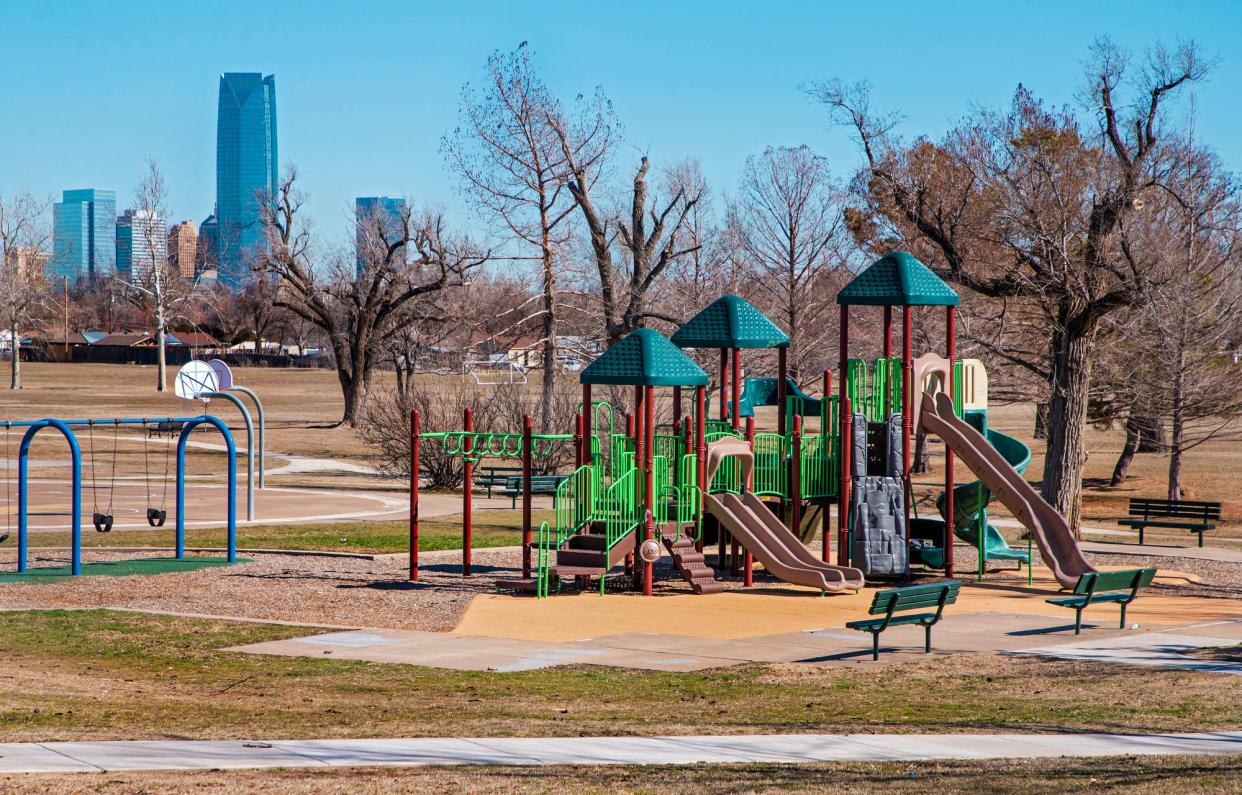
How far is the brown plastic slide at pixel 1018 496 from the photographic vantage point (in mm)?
20016

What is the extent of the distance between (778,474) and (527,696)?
10.3 meters

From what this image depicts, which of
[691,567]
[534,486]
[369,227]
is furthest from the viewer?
[369,227]

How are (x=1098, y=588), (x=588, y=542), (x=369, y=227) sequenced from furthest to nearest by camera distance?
(x=369, y=227)
(x=588, y=542)
(x=1098, y=588)

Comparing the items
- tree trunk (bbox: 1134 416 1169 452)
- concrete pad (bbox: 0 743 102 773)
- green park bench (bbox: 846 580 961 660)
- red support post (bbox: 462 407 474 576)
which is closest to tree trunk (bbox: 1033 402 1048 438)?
tree trunk (bbox: 1134 416 1169 452)

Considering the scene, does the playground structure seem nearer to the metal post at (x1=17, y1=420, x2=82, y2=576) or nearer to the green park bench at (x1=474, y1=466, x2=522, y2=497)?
the metal post at (x1=17, y1=420, x2=82, y2=576)

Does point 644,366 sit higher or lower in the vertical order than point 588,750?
higher

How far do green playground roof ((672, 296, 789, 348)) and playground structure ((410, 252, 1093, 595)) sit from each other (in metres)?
0.02

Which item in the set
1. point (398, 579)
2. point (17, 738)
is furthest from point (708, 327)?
point (17, 738)

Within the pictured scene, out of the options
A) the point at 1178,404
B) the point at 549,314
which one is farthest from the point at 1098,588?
the point at 549,314

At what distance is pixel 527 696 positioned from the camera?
11.9 metres

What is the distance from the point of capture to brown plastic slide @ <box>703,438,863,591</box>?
762 inches

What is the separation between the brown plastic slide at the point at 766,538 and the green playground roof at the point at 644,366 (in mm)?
1505

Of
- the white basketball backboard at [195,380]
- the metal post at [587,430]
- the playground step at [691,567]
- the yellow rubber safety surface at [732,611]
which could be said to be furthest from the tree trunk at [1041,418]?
the metal post at [587,430]

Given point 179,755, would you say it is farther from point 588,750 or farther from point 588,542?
point 588,542
